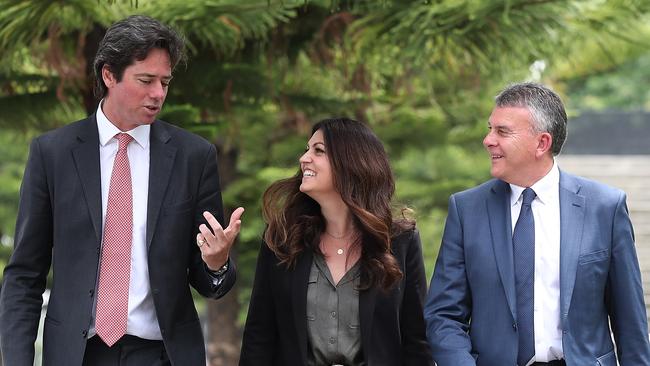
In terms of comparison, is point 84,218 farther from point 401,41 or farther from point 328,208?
point 401,41

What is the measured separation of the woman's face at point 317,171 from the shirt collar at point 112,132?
55cm

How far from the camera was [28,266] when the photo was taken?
355 cm

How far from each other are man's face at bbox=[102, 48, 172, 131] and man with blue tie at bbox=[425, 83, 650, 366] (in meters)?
1.05

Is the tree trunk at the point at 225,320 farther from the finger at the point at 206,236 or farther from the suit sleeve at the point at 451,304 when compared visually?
the finger at the point at 206,236

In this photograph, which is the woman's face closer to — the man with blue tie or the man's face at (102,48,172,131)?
the man with blue tie

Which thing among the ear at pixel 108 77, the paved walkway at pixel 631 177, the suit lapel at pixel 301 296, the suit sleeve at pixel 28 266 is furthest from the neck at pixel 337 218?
the paved walkway at pixel 631 177

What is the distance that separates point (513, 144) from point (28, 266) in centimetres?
156

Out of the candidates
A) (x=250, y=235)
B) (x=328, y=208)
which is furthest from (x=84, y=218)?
(x=250, y=235)

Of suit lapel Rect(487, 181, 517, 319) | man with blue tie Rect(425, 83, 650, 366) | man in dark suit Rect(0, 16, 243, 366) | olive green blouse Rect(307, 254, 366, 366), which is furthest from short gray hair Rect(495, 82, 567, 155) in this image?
man in dark suit Rect(0, 16, 243, 366)

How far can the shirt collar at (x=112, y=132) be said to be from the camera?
3609 mm

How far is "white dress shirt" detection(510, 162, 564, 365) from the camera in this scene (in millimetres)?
3721

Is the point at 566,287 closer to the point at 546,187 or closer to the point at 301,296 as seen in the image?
the point at 546,187

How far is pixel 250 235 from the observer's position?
819 centimetres

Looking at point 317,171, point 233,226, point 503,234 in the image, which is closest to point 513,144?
point 503,234
